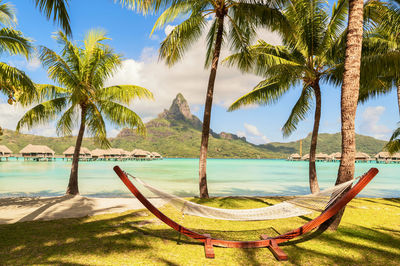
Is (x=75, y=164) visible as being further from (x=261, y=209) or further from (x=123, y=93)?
(x=261, y=209)

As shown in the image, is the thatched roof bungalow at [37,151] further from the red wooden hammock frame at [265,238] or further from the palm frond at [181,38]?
the red wooden hammock frame at [265,238]

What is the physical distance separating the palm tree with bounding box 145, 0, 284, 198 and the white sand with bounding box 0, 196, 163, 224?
212 cm

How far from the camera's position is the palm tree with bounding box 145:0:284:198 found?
5148 mm

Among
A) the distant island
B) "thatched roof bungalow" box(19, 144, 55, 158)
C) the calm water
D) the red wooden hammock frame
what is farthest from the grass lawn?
the distant island

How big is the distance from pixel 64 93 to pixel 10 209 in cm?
313

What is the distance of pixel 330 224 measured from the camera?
10.3ft

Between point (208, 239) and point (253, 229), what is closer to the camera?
point (208, 239)

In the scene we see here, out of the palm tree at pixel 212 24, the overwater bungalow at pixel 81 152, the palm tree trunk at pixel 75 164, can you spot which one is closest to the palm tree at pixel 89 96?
the palm tree trunk at pixel 75 164

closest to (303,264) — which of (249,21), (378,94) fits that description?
(249,21)

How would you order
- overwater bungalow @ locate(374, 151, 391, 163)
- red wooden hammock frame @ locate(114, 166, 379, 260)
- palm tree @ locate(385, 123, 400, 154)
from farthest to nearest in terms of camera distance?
overwater bungalow @ locate(374, 151, 391, 163) < palm tree @ locate(385, 123, 400, 154) < red wooden hammock frame @ locate(114, 166, 379, 260)

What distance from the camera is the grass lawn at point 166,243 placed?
225 centimetres

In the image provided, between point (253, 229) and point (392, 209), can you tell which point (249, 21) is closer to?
point (253, 229)

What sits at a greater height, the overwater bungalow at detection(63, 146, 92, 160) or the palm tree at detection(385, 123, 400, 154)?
the palm tree at detection(385, 123, 400, 154)

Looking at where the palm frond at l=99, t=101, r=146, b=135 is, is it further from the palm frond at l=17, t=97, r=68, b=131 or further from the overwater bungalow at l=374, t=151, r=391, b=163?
the overwater bungalow at l=374, t=151, r=391, b=163
